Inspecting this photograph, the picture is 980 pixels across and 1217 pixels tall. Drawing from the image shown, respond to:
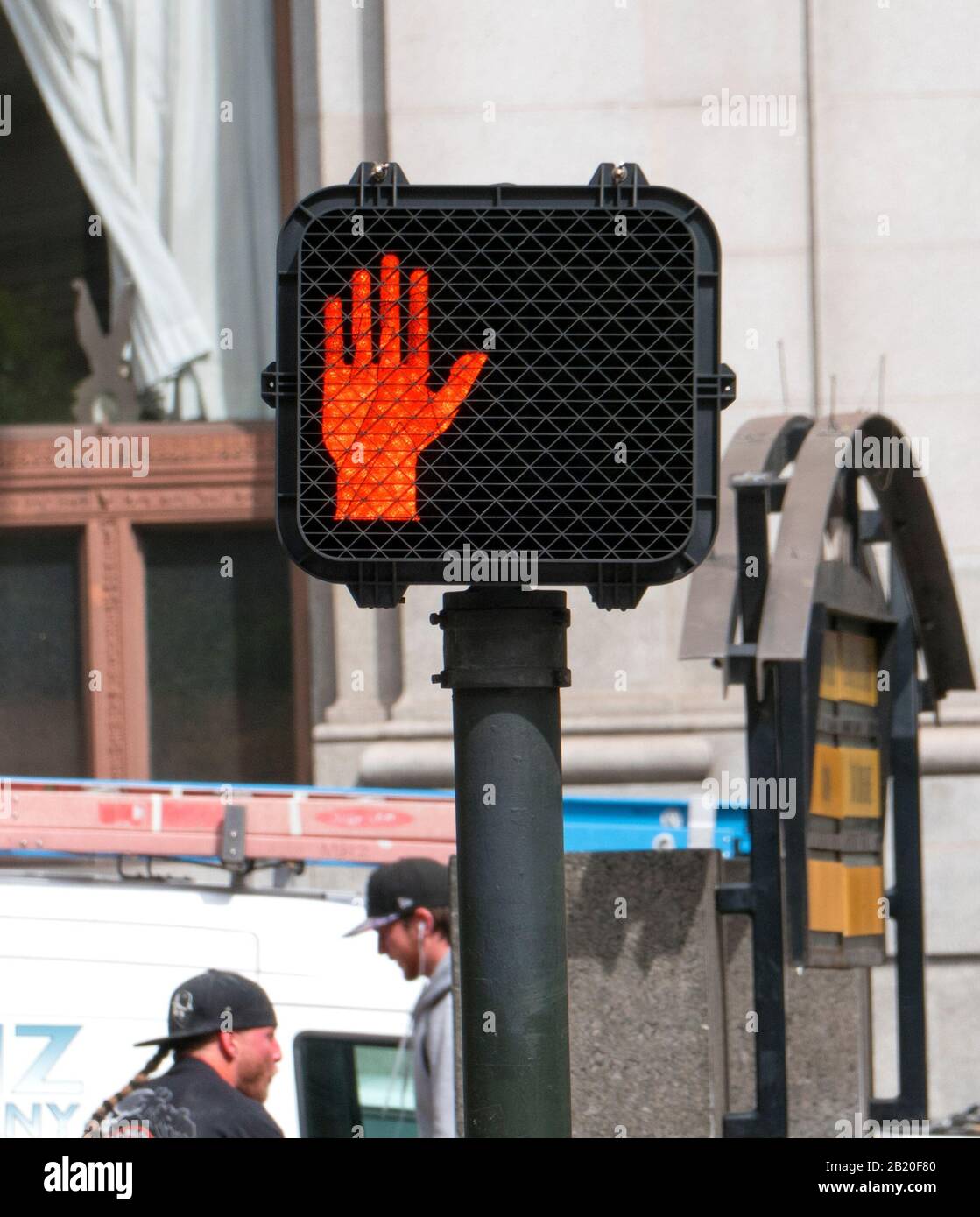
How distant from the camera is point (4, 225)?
11.0m

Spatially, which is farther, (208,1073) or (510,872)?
(208,1073)

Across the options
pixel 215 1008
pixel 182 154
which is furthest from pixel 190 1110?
pixel 182 154

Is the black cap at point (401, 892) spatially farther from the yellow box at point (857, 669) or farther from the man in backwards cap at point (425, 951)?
the yellow box at point (857, 669)

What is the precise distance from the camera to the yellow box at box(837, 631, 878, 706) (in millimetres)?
5609

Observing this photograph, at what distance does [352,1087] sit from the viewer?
6.25m

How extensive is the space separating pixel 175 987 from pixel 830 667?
257 centimetres

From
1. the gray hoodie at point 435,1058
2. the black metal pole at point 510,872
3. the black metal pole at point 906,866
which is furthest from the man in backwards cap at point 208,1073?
the black metal pole at point 510,872

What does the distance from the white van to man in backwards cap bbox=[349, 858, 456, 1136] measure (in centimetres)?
20

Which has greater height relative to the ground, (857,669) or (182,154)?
(182,154)

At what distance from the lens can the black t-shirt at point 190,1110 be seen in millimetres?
4934

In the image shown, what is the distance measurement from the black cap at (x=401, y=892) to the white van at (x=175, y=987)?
0.25 m

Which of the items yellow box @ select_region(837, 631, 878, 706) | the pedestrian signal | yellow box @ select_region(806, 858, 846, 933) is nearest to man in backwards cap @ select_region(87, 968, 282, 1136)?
yellow box @ select_region(806, 858, 846, 933)

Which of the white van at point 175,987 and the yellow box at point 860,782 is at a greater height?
the yellow box at point 860,782

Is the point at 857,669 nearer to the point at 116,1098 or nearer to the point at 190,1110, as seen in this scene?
the point at 190,1110
